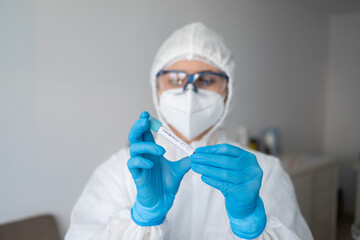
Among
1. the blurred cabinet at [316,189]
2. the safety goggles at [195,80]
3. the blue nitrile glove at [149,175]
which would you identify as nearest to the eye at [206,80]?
the safety goggles at [195,80]

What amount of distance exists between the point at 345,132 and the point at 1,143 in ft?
12.0

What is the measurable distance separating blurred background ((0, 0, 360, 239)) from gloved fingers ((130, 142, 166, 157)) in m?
0.91

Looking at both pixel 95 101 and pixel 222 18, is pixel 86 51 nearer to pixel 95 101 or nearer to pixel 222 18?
pixel 95 101

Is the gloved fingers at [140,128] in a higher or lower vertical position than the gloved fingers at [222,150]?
higher

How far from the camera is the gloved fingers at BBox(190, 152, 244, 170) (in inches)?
28.9

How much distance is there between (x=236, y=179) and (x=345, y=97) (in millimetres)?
3460

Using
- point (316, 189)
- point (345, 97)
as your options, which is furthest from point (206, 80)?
point (345, 97)

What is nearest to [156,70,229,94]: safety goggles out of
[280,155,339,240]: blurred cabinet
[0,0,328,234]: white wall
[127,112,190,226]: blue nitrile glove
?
[127,112,190,226]: blue nitrile glove

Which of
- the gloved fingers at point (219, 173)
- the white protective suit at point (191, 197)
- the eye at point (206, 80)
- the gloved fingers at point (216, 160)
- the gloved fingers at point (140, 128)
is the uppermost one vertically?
the eye at point (206, 80)

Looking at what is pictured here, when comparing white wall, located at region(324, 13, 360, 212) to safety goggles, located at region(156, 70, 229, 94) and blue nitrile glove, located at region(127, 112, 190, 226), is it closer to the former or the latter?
safety goggles, located at region(156, 70, 229, 94)

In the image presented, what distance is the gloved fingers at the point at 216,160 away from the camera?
0.73 m

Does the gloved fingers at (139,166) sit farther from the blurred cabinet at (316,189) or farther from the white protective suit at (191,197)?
the blurred cabinet at (316,189)

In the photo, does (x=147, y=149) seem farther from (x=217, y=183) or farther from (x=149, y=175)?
(x=217, y=183)

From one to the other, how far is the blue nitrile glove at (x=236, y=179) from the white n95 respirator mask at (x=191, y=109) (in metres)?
0.30
